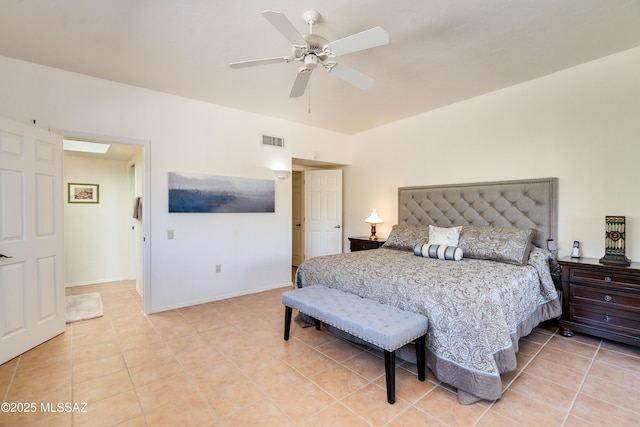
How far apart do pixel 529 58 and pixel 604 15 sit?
66 cm

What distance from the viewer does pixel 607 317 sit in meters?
2.71

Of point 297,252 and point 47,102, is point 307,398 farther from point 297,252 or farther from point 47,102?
point 297,252

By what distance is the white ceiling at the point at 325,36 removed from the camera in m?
2.19

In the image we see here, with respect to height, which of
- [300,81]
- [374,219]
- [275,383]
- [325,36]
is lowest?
[275,383]

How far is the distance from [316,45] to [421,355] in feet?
8.09

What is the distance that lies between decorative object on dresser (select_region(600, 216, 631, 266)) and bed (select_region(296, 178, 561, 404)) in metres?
0.45

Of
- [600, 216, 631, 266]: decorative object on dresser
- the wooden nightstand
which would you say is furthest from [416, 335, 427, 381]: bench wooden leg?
the wooden nightstand

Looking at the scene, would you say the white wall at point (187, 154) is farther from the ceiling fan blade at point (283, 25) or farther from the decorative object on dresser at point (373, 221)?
the ceiling fan blade at point (283, 25)

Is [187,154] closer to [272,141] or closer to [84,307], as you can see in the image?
[272,141]

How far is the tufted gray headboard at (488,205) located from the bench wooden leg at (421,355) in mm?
2213

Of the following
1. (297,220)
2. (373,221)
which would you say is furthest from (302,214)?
(373,221)

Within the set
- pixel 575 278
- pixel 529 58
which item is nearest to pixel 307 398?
pixel 575 278

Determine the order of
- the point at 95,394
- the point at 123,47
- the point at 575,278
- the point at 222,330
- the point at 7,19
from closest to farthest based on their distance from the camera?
the point at 95,394 → the point at 7,19 → the point at 123,47 → the point at 575,278 → the point at 222,330

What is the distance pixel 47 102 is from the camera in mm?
3064
